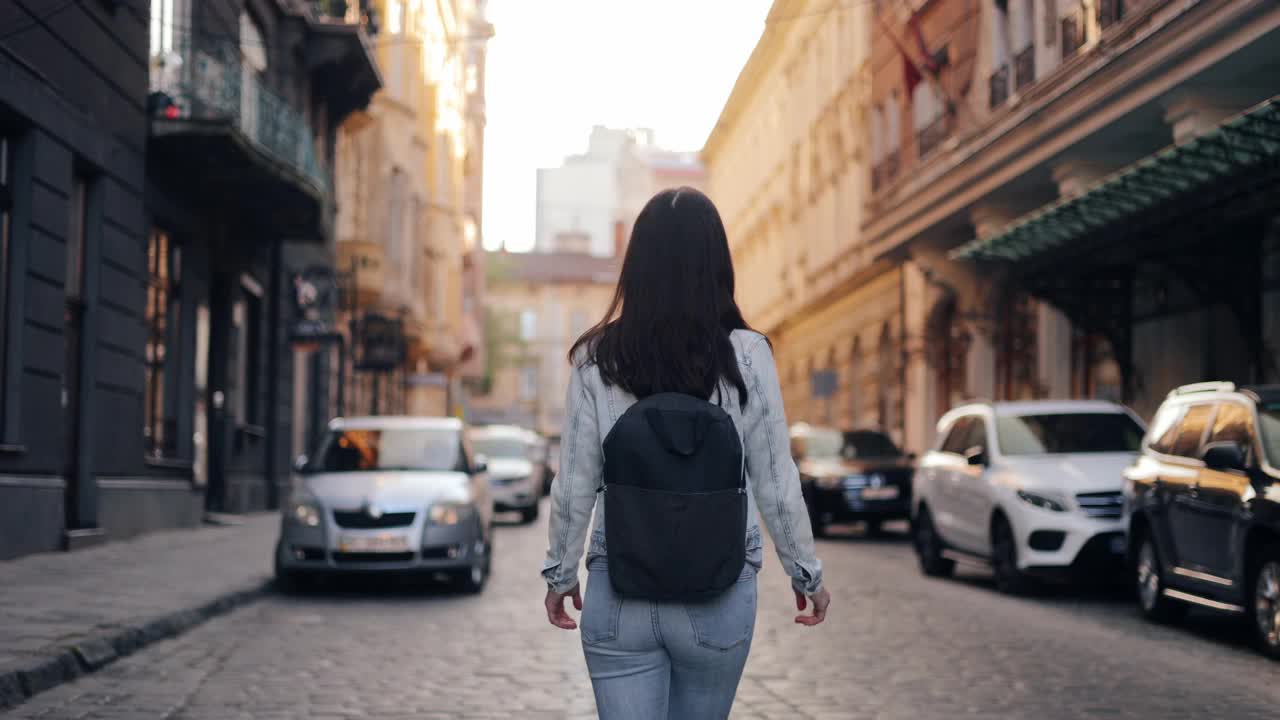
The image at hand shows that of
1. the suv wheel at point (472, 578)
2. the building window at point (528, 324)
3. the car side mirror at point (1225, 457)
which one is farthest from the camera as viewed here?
the building window at point (528, 324)

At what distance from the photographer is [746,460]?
3449mm

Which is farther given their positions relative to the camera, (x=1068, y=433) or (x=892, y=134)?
(x=892, y=134)

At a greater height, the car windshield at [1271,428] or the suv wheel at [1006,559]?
the car windshield at [1271,428]

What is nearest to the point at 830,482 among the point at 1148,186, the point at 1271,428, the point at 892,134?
the point at 1148,186

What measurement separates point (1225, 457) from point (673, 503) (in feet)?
25.4

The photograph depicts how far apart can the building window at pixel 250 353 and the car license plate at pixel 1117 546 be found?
15499 mm

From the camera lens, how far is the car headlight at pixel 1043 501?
13539mm

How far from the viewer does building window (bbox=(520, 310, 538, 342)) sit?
99250mm

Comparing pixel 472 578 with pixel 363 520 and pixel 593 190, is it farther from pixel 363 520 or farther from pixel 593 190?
pixel 593 190

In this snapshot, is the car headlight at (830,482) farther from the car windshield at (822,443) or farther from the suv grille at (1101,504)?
the suv grille at (1101,504)

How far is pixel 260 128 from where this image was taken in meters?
21.6

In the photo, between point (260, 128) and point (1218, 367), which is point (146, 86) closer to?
point (260, 128)

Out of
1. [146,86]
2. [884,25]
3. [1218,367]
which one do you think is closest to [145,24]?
[146,86]

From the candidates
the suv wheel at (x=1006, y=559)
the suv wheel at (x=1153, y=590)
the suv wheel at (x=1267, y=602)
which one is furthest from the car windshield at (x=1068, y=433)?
the suv wheel at (x=1267, y=602)
